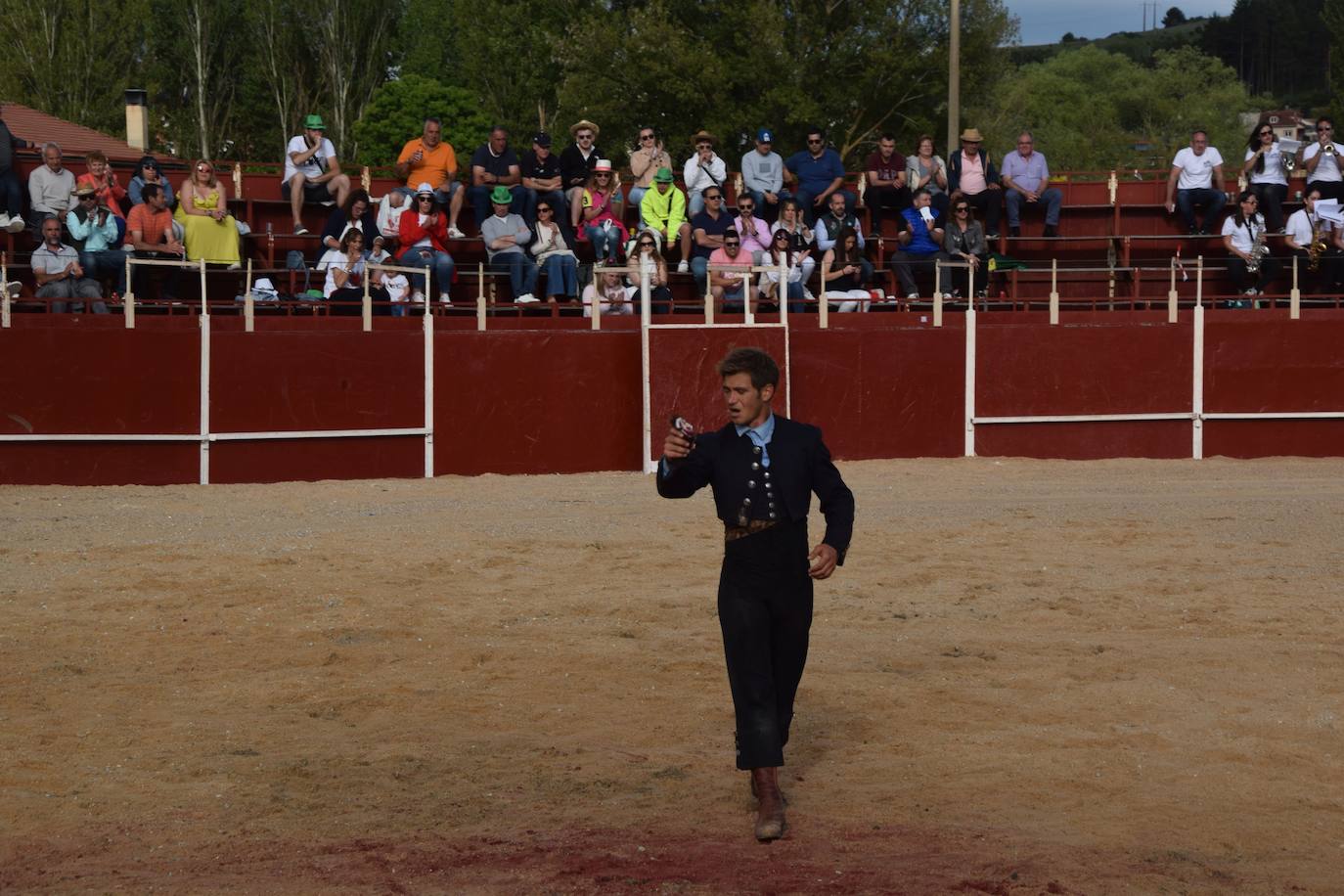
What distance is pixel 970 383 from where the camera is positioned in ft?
54.5

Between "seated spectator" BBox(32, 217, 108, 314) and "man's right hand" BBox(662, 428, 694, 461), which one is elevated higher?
"seated spectator" BBox(32, 217, 108, 314)

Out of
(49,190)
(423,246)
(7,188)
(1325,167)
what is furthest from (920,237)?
(7,188)

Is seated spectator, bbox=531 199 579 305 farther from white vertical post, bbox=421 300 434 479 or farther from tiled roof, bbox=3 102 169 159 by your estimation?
tiled roof, bbox=3 102 169 159

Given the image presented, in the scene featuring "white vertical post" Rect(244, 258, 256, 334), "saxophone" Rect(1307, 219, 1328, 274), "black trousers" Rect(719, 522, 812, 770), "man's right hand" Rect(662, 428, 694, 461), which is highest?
"saxophone" Rect(1307, 219, 1328, 274)

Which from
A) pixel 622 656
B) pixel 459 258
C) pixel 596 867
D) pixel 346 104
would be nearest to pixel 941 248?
pixel 459 258

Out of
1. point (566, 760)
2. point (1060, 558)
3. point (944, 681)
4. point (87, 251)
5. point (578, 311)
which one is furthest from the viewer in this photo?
point (578, 311)

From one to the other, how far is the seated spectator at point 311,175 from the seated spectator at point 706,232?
3432 millimetres

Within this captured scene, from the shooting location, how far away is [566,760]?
21.9 feet

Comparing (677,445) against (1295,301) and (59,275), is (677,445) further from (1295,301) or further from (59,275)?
(1295,301)

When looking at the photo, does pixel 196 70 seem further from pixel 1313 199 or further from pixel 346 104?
pixel 1313 199

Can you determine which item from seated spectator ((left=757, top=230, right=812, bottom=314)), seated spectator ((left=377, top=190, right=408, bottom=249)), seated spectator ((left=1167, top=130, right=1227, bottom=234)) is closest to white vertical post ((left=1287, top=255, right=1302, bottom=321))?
seated spectator ((left=1167, top=130, right=1227, bottom=234))

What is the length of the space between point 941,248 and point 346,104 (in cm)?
4000

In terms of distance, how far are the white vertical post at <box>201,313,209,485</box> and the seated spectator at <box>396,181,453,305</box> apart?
2145 millimetres

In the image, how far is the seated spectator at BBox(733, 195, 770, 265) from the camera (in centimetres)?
1697
